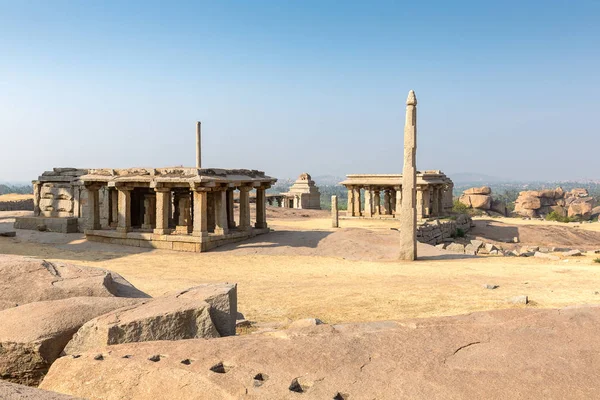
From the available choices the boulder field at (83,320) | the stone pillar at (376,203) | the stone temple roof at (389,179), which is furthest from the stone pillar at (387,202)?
the boulder field at (83,320)

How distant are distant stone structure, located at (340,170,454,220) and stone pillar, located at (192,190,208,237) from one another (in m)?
15.9

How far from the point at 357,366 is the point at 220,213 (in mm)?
15494

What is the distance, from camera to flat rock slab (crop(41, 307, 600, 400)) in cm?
356

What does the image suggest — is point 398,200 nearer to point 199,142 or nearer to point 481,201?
point 199,142

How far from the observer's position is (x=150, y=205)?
69.2ft

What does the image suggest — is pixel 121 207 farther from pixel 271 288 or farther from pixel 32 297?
pixel 32 297

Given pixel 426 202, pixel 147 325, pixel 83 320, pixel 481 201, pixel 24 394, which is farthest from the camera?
pixel 481 201

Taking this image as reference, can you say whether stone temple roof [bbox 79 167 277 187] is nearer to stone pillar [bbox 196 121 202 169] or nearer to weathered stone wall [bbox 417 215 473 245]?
stone pillar [bbox 196 121 202 169]

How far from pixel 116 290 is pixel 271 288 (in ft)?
15.7

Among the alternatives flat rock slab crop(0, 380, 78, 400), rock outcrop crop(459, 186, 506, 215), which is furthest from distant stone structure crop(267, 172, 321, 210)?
flat rock slab crop(0, 380, 78, 400)

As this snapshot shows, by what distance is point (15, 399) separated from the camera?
9.83 feet

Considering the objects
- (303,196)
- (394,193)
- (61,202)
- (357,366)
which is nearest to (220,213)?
(61,202)

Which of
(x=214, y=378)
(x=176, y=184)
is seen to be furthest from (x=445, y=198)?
(x=214, y=378)

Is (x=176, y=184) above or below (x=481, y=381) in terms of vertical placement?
above
